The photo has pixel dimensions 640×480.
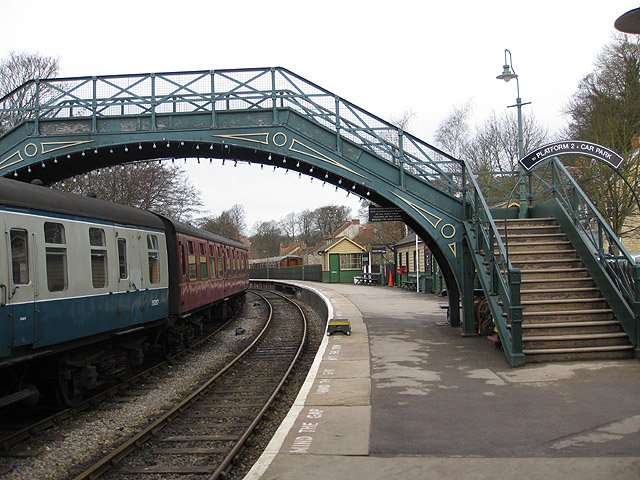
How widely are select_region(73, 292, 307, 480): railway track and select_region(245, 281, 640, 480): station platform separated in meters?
0.82

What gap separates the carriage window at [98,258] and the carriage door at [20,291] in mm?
1565

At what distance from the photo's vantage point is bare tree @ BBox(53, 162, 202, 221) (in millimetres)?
27156

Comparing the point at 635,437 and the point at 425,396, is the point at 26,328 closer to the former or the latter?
the point at 425,396

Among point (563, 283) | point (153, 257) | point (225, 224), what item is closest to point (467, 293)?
point (563, 283)

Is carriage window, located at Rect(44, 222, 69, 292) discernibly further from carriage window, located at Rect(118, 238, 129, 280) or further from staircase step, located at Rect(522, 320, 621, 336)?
staircase step, located at Rect(522, 320, 621, 336)

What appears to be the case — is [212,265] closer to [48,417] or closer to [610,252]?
[48,417]

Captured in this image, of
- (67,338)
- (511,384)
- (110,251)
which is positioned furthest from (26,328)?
(511,384)

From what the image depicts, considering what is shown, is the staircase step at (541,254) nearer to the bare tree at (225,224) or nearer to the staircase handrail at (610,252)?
the staircase handrail at (610,252)

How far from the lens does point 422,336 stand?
12.6m

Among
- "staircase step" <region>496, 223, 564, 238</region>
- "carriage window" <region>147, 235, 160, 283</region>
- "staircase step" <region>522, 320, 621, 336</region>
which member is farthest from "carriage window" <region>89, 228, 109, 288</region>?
"staircase step" <region>496, 223, 564, 238</region>

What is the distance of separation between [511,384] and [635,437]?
7.87ft

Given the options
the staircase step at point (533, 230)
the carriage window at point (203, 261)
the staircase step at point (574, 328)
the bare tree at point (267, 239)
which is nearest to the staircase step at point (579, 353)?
the staircase step at point (574, 328)

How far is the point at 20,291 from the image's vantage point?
643cm

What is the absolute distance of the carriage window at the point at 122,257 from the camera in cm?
930
